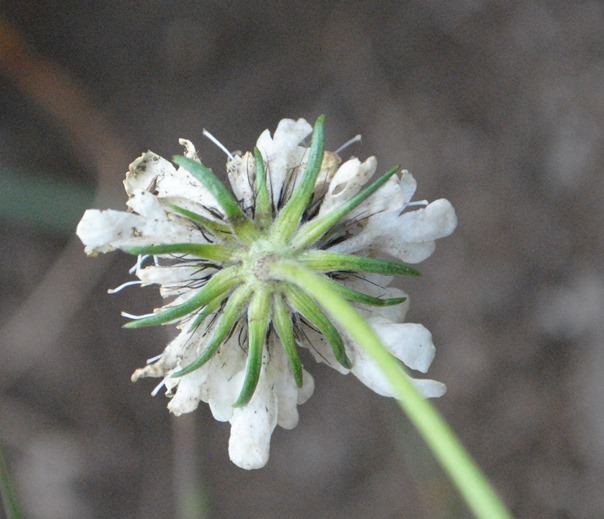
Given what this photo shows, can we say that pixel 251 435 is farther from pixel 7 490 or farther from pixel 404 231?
pixel 7 490

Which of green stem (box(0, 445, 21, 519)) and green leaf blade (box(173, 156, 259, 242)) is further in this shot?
green stem (box(0, 445, 21, 519))

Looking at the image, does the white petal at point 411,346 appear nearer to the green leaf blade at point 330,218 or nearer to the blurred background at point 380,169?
the green leaf blade at point 330,218

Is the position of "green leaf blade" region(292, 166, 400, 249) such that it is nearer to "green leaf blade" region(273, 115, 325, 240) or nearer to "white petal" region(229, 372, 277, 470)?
"green leaf blade" region(273, 115, 325, 240)

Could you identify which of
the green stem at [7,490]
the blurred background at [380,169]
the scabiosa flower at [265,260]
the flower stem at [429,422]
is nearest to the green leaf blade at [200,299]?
the scabiosa flower at [265,260]

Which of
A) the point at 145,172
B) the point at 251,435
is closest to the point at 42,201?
the point at 145,172

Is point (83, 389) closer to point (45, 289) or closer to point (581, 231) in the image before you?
point (45, 289)

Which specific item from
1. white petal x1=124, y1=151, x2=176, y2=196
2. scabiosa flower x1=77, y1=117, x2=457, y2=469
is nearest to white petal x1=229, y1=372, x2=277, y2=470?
scabiosa flower x1=77, y1=117, x2=457, y2=469
